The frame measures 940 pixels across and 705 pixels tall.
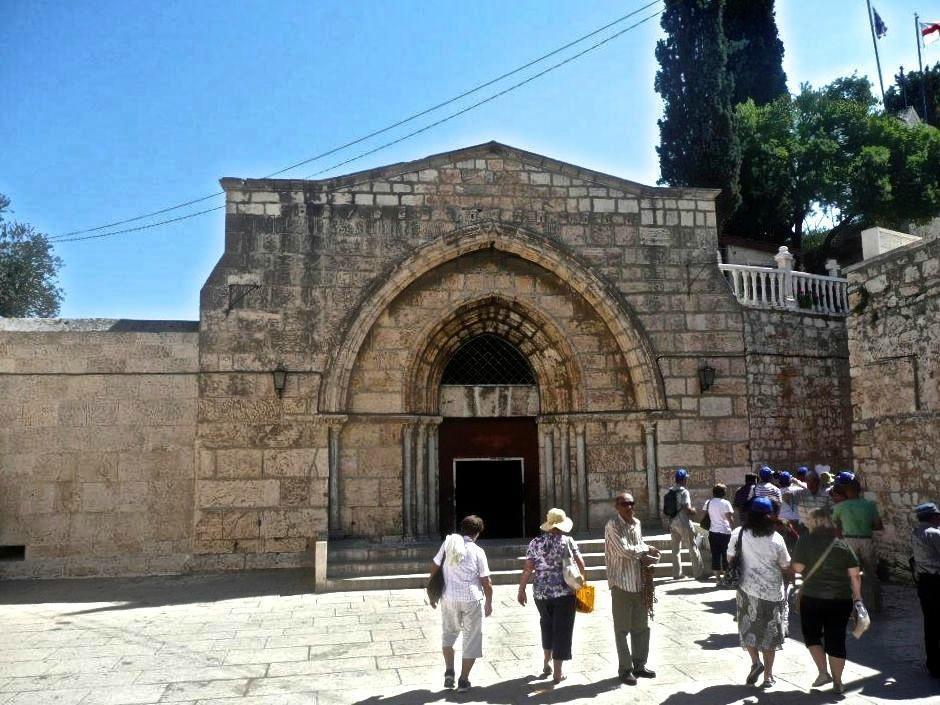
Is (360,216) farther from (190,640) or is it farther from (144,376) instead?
(190,640)

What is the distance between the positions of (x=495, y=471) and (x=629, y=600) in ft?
21.2

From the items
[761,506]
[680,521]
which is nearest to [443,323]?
[680,521]

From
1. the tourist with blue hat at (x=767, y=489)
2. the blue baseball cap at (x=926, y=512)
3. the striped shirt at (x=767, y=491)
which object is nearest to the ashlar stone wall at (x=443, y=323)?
the tourist with blue hat at (x=767, y=489)

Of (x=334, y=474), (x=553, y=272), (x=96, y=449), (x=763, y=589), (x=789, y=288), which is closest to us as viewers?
(x=763, y=589)

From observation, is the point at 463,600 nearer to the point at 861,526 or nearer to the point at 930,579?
the point at 930,579

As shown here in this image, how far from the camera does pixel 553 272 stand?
37.5 ft

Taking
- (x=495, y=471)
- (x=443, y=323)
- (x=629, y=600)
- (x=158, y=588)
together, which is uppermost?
(x=443, y=323)

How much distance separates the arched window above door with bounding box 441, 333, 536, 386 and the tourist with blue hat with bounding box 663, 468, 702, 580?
132 inches

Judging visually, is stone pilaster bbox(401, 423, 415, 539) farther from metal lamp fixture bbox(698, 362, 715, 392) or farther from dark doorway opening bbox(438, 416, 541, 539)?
metal lamp fixture bbox(698, 362, 715, 392)

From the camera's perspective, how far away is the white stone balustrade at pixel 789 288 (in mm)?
12320

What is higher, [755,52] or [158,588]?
[755,52]

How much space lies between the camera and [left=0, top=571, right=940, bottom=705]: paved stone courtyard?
512 centimetres

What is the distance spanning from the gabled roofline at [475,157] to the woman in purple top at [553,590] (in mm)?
7260

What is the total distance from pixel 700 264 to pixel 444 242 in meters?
4.20
